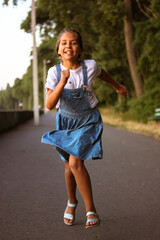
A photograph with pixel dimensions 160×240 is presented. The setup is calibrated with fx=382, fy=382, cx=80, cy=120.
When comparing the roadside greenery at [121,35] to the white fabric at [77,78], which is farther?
the roadside greenery at [121,35]

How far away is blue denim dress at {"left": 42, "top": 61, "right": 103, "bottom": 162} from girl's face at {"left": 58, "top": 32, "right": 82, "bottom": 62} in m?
0.10

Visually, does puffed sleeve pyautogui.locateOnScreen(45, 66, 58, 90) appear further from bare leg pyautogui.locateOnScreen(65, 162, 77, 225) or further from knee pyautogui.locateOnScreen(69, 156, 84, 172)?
bare leg pyautogui.locateOnScreen(65, 162, 77, 225)

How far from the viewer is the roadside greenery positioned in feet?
54.1

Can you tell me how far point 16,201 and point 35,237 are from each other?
1.22 meters

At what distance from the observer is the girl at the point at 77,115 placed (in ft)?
10.8

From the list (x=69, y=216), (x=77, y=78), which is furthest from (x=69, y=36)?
(x=69, y=216)

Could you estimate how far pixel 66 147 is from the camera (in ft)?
11.0

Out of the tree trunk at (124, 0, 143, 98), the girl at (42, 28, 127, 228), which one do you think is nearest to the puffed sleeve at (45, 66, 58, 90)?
the girl at (42, 28, 127, 228)

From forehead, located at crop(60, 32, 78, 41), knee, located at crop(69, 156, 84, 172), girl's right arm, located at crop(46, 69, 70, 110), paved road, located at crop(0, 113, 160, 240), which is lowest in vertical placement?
paved road, located at crop(0, 113, 160, 240)

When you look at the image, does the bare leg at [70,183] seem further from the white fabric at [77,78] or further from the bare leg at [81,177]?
the white fabric at [77,78]

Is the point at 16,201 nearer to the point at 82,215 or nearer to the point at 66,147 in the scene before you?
the point at 82,215

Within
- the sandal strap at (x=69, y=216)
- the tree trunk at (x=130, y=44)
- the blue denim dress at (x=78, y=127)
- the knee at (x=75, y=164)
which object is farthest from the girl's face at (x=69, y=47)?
the tree trunk at (x=130, y=44)

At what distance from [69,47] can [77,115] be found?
60cm

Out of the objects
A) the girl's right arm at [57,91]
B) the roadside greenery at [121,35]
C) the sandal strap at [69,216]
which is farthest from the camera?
the roadside greenery at [121,35]
